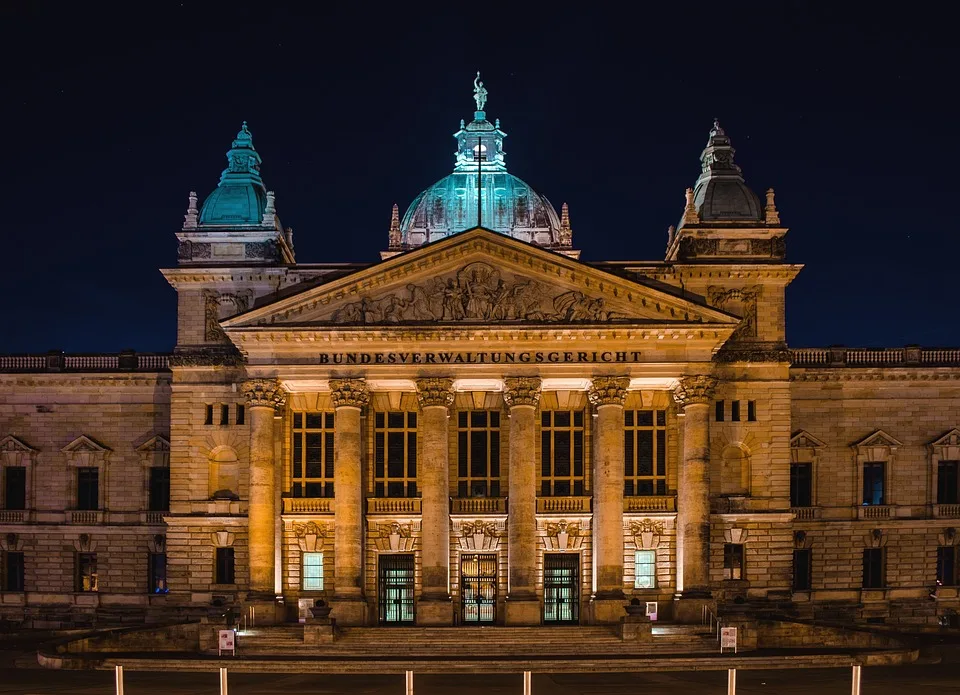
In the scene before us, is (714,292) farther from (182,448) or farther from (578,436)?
(182,448)

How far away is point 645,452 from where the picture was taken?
52.8 metres

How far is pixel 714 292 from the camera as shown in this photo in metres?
54.2

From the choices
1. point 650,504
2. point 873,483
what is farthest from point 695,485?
point 873,483

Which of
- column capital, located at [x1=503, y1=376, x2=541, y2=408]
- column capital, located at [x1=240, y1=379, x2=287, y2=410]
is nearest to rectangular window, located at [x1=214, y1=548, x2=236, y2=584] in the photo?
column capital, located at [x1=240, y1=379, x2=287, y2=410]

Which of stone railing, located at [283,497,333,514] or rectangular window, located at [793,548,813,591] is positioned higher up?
stone railing, located at [283,497,333,514]

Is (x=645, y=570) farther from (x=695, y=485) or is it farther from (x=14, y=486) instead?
(x=14, y=486)

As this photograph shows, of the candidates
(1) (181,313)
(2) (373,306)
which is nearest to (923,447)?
(2) (373,306)

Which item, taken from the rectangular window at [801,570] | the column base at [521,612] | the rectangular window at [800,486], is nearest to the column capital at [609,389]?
the column base at [521,612]

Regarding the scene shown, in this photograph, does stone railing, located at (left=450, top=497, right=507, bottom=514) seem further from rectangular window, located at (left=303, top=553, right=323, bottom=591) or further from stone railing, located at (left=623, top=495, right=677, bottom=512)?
rectangular window, located at (left=303, top=553, right=323, bottom=591)

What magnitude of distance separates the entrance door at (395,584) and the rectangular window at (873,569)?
73.0 ft

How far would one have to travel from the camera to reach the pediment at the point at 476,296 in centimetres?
4947

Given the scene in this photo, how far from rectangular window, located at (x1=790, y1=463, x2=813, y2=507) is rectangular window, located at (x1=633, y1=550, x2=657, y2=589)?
9.32 meters

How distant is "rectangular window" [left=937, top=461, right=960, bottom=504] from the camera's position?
192 ft

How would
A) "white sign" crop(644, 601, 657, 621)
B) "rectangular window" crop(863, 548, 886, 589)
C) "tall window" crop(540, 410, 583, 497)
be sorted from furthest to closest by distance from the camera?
1. "rectangular window" crop(863, 548, 886, 589)
2. "tall window" crop(540, 410, 583, 497)
3. "white sign" crop(644, 601, 657, 621)
